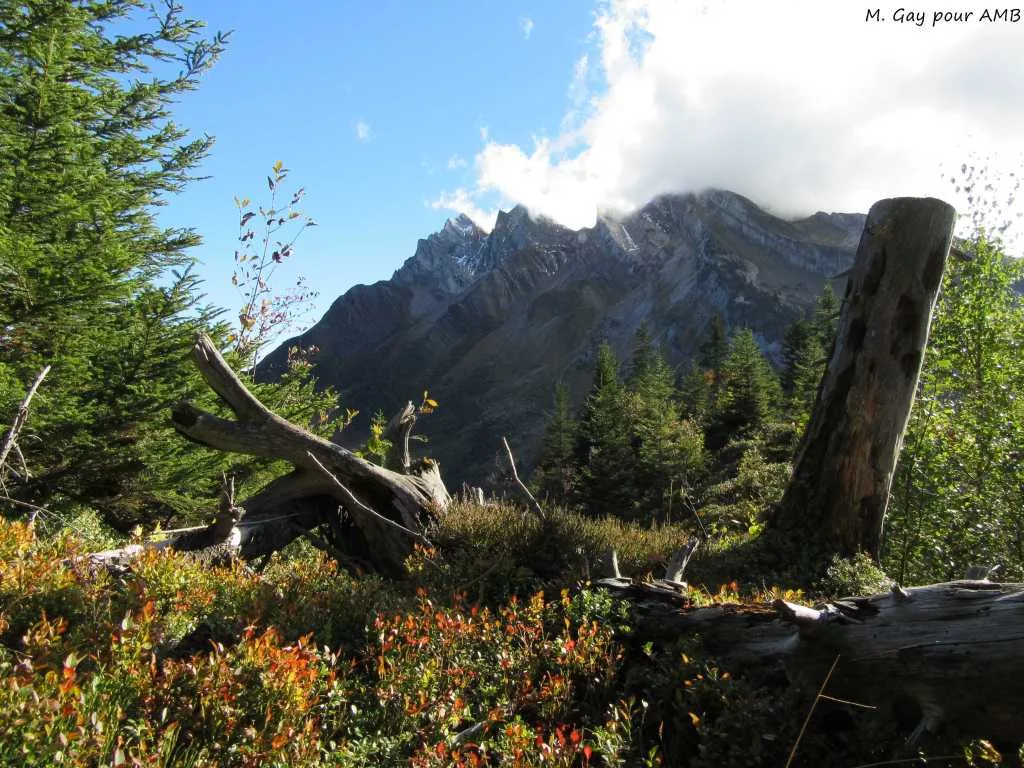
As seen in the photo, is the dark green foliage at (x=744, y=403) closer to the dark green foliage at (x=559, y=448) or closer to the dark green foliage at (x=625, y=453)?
the dark green foliage at (x=625, y=453)

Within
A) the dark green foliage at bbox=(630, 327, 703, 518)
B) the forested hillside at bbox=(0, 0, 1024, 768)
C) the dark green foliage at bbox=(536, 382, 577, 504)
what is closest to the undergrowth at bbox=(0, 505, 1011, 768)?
the forested hillside at bbox=(0, 0, 1024, 768)

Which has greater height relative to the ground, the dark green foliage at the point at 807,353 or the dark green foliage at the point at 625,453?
the dark green foliage at the point at 807,353

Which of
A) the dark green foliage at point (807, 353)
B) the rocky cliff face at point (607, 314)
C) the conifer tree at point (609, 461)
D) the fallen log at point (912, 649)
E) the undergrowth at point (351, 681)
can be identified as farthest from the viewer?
the rocky cliff face at point (607, 314)

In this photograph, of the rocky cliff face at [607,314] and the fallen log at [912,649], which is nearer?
the fallen log at [912,649]

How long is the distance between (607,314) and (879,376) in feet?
525

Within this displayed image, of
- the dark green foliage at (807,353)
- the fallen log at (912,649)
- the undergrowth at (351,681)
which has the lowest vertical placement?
the undergrowth at (351,681)

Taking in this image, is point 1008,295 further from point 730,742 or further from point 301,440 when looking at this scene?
point 301,440

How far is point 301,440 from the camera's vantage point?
7.11 m

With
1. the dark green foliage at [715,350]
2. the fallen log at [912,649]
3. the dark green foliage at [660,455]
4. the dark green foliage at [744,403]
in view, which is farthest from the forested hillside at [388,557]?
the dark green foliage at [715,350]

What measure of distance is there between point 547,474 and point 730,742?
32.5m

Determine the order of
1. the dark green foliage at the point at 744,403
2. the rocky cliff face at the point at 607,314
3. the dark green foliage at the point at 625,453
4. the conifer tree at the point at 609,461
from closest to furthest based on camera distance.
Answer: the dark green foliage at the point at 625,453, the conifer tree at the point at 609,461, the dark green foliage at the point at 744,403, the rocky cliff face at the point at 607,314

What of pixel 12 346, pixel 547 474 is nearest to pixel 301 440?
pixel 12 346

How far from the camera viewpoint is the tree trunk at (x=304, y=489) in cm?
680

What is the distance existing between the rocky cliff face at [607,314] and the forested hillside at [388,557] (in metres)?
84.0
